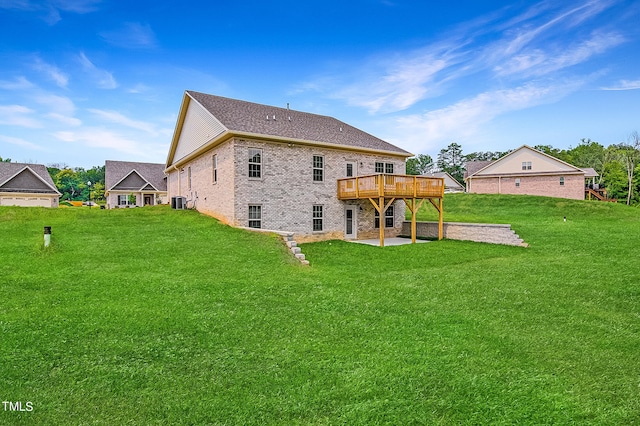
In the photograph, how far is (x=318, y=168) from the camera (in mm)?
18000

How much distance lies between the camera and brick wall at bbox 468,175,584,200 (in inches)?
1419

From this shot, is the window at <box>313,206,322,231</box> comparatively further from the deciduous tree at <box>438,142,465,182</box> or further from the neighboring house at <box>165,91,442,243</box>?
the deciduous tree at <box>438,142,465,182</box>

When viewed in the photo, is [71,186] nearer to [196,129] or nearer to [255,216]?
[196,129]

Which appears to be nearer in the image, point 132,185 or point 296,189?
point 296,189

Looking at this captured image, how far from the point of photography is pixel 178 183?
2442 cm

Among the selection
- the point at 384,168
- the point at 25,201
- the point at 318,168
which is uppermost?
the point at 384,168

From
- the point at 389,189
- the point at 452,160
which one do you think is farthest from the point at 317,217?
the point at 452,160

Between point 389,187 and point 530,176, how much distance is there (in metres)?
29.0

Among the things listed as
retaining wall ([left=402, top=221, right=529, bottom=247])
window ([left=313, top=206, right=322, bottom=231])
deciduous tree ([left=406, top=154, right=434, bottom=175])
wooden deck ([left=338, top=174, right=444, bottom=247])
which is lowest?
retaining wall ([left=402, top=221, right=529, bottom=247])

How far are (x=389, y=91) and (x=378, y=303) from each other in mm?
17417

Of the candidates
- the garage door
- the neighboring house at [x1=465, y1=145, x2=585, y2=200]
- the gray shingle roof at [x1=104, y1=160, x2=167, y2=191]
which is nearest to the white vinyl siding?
the gray shingle roof at [x1=104, y1=160, x2=167, y2=191]

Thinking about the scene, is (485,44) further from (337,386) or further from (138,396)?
(138,396)

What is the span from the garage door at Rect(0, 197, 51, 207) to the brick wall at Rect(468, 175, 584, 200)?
44.7 meters

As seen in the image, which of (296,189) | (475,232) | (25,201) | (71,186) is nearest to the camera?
(296,189)
